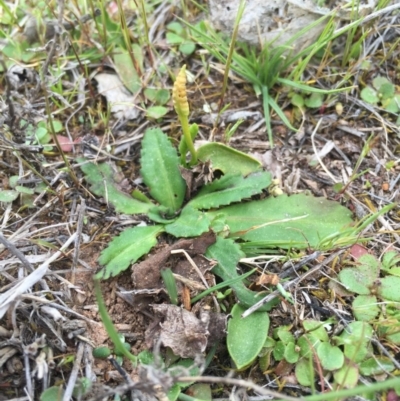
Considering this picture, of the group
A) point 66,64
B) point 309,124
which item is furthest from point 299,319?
point 66,64

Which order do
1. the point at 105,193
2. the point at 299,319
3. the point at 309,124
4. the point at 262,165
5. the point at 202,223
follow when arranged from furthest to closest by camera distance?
the point at 309,124
the point at 262,165
the point at 105,193
the point at 202,223
the point at 299,319

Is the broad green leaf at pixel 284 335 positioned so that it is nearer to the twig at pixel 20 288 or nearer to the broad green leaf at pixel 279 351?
the broad green leaf at pixel 279 351

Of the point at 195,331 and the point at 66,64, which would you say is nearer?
the point at 195,331

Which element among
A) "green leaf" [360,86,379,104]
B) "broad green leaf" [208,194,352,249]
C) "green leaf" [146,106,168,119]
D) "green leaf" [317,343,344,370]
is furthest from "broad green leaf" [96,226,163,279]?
"green leaf" [360,86,379,104]

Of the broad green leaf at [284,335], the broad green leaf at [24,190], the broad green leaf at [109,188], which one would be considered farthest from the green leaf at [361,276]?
the broad green leaf at [24,190]

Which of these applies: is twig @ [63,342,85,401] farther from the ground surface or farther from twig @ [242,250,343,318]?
twig @ [242,250,343,318]

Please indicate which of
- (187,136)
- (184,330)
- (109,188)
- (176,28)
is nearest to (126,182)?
(109,188)

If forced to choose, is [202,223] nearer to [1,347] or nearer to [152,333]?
[152,333]
